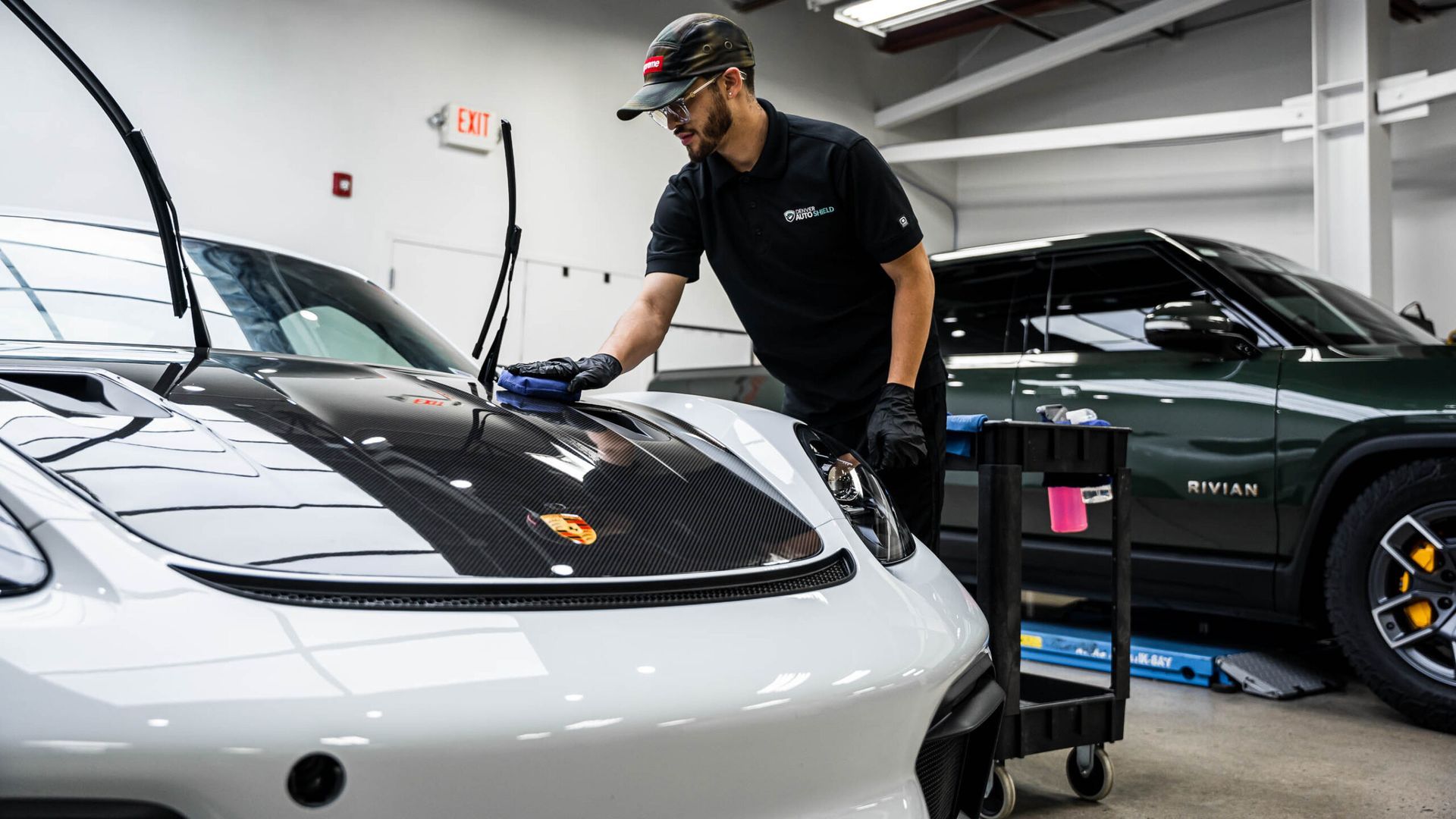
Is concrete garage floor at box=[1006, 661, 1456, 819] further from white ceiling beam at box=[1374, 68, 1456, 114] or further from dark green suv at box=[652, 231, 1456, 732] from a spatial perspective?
white ceiling beam at box=[1374, 68, 1456, 114]

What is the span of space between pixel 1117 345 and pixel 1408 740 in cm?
143

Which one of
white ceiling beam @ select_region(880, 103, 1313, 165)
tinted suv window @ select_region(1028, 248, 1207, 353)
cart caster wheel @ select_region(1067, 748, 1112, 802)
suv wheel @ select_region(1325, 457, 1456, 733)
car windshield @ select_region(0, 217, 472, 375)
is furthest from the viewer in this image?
white ceiling beam @ select_region(880, 103, 1313, 165)

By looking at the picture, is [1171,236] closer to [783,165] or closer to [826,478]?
[783,165]

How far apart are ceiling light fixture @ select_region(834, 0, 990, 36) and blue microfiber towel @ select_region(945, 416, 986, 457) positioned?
272 inches

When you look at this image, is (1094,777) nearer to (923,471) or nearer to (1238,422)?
(923,471)

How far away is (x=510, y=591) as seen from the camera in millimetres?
1037

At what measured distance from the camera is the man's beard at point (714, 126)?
2.08m

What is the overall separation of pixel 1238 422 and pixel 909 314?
169 cm

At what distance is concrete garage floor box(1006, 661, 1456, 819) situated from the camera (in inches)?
87.2

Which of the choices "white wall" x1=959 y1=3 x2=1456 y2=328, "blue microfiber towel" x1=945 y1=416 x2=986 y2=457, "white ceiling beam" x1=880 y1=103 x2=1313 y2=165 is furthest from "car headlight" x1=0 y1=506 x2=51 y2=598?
"white wall" x1=959 y1=3 x2=1456 y2=328

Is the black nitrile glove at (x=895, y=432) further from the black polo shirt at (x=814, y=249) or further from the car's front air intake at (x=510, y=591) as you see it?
the car's front air intake at (x=510, y=591)

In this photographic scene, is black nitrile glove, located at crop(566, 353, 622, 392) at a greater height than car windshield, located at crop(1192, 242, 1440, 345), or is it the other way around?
car windshield, located at crop(1192, 242, 1440, 345)

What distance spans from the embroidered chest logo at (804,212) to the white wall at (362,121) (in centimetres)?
486

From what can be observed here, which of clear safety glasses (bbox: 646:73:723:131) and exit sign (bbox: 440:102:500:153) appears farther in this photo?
exit sign (bbox: 440:102:500:153)
